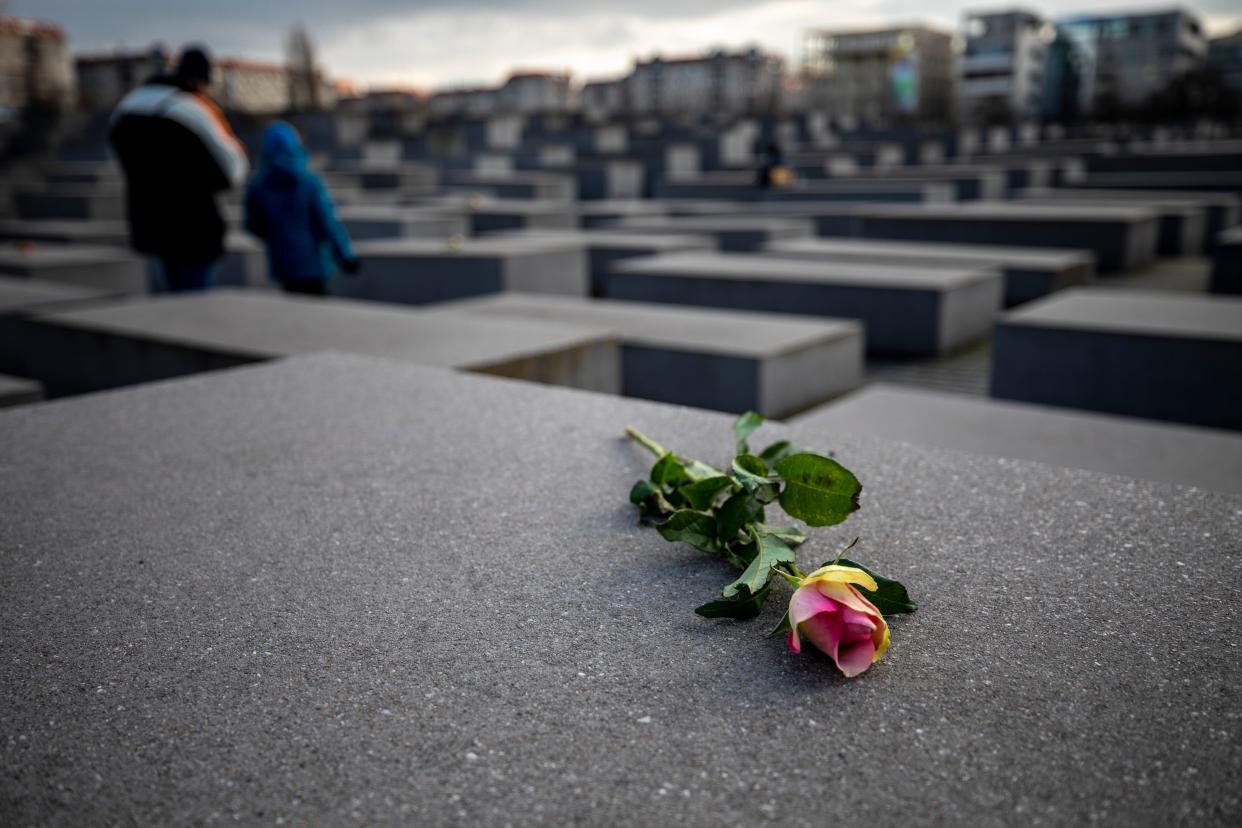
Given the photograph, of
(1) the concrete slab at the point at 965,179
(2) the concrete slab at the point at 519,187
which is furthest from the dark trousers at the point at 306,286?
(2) the concrete slab at the point at 519,187

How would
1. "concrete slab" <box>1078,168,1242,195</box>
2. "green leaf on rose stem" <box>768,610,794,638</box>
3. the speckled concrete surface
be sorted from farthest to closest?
"concrete slab" <box>1078,168,1242,195</box> → "green leaf on rose stem" <box>768,610,794,638</box> → the speckled concrete surface

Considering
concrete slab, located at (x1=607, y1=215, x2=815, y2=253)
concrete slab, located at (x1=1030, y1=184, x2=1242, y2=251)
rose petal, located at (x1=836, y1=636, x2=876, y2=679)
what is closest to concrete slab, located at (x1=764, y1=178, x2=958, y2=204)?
concrete slab, located at (x1=1030, y1=184, x2=1242, y2=251)

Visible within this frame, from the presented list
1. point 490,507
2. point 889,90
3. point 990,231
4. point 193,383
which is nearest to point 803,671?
point 490,507

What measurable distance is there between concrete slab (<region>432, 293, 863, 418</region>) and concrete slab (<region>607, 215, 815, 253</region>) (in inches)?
217

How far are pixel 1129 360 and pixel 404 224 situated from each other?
31.4ft

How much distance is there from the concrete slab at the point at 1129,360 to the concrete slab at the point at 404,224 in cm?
875

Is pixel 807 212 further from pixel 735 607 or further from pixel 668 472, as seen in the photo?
pixel 735 607

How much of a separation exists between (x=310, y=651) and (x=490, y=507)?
2.10 feet

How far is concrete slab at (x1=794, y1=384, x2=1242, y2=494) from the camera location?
11.8 ft

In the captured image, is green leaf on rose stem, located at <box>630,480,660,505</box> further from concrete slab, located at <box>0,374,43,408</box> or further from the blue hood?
the blue hood

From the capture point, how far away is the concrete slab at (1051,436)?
142 inches

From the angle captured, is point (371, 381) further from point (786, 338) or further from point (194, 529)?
point (786, 338)

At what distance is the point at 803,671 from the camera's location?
143 centimetres

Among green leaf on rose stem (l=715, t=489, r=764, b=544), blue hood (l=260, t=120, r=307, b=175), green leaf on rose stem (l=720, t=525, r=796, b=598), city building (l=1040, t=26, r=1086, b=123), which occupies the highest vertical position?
city building (l=1040, t=26, r=1086, b=123)
